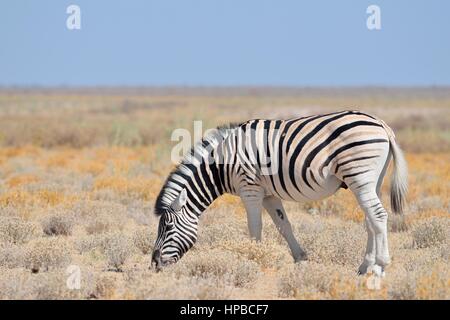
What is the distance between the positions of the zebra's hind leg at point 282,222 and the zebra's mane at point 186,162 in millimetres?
918

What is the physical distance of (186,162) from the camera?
27.7 feet

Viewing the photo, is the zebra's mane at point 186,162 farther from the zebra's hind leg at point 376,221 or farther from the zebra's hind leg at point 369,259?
the zebra's hind leg at point 369,259

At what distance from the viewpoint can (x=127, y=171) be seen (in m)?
19.0

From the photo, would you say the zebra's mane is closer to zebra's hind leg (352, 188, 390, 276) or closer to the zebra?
the zebra

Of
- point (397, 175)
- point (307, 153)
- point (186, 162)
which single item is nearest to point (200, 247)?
point (186, 162)

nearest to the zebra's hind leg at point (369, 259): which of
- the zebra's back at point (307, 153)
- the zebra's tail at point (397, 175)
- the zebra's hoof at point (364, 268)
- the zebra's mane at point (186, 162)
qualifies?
the zebra's hoof at point (364, 268)

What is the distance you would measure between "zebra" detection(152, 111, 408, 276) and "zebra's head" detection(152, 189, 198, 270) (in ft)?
0.04

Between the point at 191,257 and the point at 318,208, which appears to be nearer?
the point at 191,257

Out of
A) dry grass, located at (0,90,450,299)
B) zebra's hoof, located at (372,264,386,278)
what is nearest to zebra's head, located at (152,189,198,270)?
dry grass, located at (0,90,450,299)
